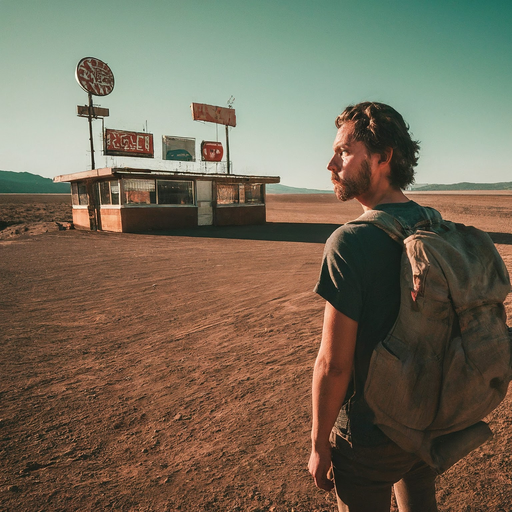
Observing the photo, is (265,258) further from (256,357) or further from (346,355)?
(346,355)

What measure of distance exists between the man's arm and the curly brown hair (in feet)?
2.07

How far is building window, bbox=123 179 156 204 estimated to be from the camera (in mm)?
19680

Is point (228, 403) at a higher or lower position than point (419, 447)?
lower

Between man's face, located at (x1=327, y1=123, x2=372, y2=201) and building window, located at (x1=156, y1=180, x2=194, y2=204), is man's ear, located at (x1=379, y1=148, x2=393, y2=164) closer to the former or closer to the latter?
man's face, located at (x1=327, y1=123, x2=372, y2=201)

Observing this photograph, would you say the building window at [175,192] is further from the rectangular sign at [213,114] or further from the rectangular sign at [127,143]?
the rectangular sign at [213,114]

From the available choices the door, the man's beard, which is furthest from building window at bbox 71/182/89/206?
the man's beard

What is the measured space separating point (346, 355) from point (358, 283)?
0.83ft

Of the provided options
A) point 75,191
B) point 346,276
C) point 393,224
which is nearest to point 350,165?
point 393,224

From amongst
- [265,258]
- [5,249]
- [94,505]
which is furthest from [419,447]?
[5,249]

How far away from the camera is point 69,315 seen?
5.98m

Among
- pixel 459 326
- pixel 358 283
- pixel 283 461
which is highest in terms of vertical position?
pixel 358 283

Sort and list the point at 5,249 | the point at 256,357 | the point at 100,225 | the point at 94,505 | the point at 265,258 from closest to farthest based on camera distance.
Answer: the point at 94,505 < the point at 256,357 < the point at 265,258 < the point at 5,249 < the point at 100,225

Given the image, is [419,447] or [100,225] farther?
[100,225]

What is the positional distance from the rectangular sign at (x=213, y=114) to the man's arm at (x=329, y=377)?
26838 millimetres
